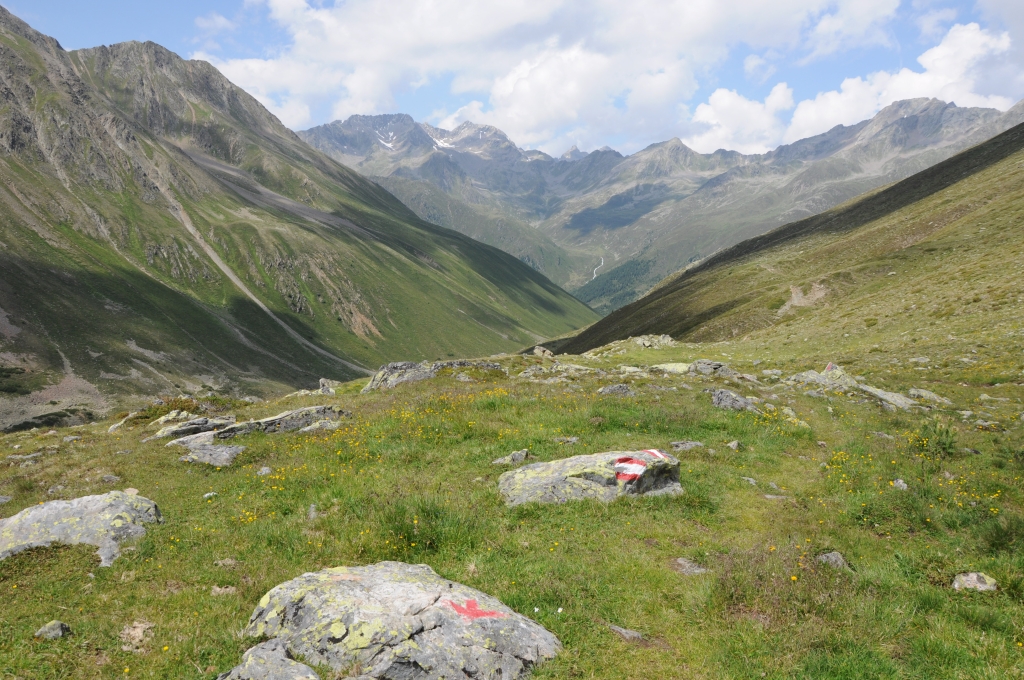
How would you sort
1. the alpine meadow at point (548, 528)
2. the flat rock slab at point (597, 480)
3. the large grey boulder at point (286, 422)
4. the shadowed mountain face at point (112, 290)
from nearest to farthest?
the alpine meadow at point (548, 528) → the flat rock slab at point (597, 480) → the large grey boulder at point (286, 422) → the shadowed mountain face at point (112, 290)

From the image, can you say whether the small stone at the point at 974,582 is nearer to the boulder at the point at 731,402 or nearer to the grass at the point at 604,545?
the grass at the point at 604,545

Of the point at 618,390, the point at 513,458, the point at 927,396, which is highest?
the point at 513,458

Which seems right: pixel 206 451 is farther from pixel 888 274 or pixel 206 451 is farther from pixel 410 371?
pixel 888 274

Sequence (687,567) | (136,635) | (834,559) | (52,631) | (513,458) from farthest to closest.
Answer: (513,458) → (687,567) → (834,559) → (136,635) → (52,631)

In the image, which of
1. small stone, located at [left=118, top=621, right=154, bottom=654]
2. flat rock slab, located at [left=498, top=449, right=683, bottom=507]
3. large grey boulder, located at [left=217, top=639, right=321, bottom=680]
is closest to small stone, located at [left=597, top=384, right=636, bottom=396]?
flat rock slab, located at [left=498, top=449, right=683, bottom=507]

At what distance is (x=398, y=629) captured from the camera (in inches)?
302

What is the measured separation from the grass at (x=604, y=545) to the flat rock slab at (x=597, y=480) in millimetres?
465

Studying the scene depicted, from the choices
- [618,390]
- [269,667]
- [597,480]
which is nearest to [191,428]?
[269,667]

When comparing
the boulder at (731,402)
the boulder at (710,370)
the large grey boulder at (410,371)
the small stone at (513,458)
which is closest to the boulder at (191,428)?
the large grey boulder at (410,371)

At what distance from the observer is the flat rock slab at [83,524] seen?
10.7 metres

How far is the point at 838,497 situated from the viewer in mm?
13305

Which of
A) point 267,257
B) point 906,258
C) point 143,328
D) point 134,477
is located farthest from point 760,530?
point 267,257

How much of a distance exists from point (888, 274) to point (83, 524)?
7516cm

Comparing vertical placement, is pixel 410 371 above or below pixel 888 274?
above
